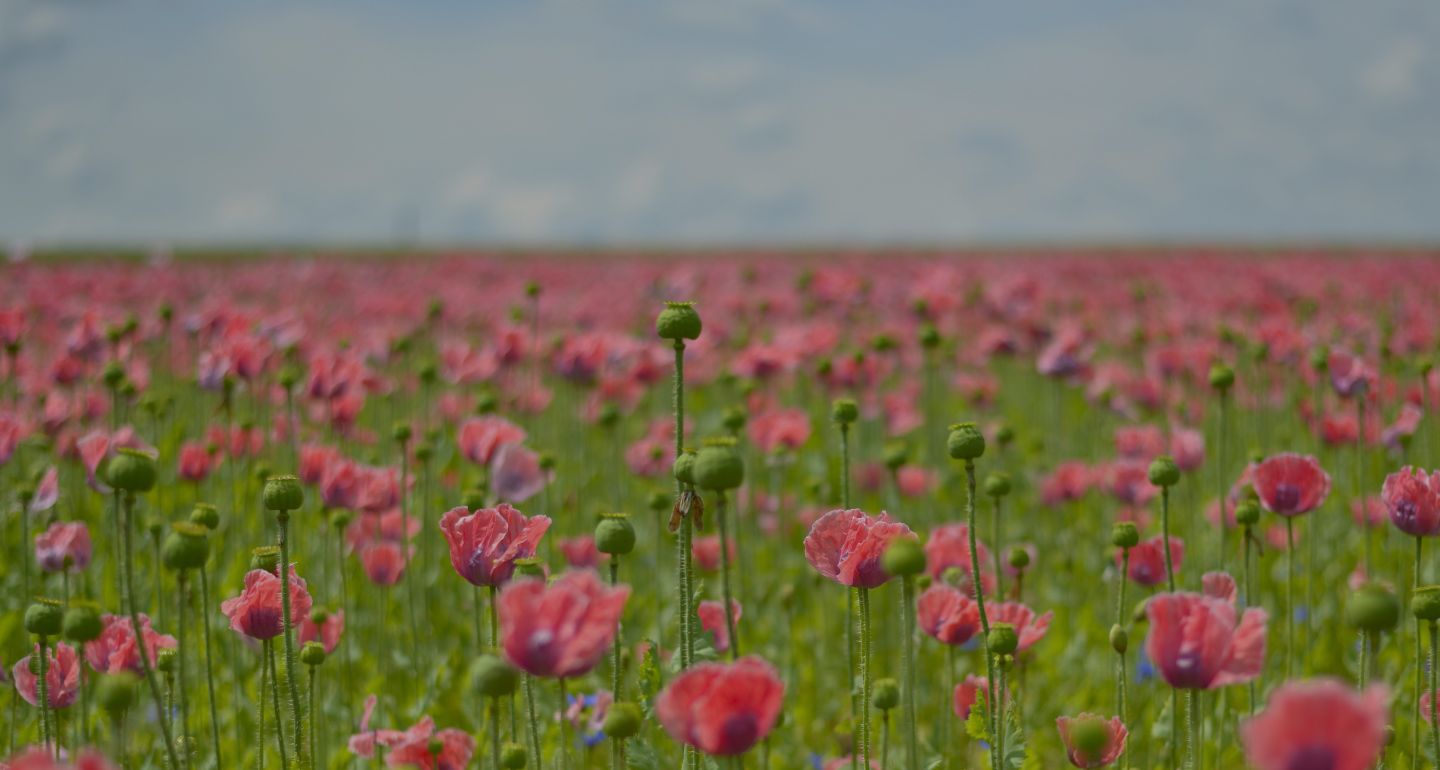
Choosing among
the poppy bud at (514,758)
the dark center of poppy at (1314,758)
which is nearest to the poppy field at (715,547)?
the dark center of poppy at (1314,758)

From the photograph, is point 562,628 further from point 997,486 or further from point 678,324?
point 997,486

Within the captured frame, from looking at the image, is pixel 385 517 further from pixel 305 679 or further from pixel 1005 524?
pixel 1005 524

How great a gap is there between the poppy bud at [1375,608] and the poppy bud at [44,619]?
74.2 inches

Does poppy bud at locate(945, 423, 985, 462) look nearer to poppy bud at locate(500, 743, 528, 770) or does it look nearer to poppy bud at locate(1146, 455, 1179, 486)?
poppy bud at locate(1146, 455, 1179, 486)

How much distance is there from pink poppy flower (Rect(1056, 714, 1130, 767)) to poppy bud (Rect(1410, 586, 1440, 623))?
19.4 inches

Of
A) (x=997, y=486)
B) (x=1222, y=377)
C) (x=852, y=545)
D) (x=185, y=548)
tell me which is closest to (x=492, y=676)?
(x=185, y=548)

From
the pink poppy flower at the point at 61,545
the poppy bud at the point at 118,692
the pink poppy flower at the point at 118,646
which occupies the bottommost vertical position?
the pink poppy flower at the point at 118,646

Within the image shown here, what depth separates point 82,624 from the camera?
1.58 metres

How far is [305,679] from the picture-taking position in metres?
3.14

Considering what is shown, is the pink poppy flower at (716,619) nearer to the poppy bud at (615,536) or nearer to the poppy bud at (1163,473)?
the poppy bud at (615,536)

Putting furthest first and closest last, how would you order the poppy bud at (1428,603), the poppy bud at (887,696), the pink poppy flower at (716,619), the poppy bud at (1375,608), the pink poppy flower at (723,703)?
the pink poppy flower at (716,619) → the poppy bud at (887,696) → the poppy bud at (1428,603) → the poppy bud at (1375,608) → the pink poppy flower at (723,703)

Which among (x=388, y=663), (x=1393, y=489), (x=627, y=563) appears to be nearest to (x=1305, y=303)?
(x=627, y=563)

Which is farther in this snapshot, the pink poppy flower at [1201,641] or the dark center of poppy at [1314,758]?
the pink poppy flower at [1201,641]

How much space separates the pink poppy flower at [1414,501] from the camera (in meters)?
2.03
